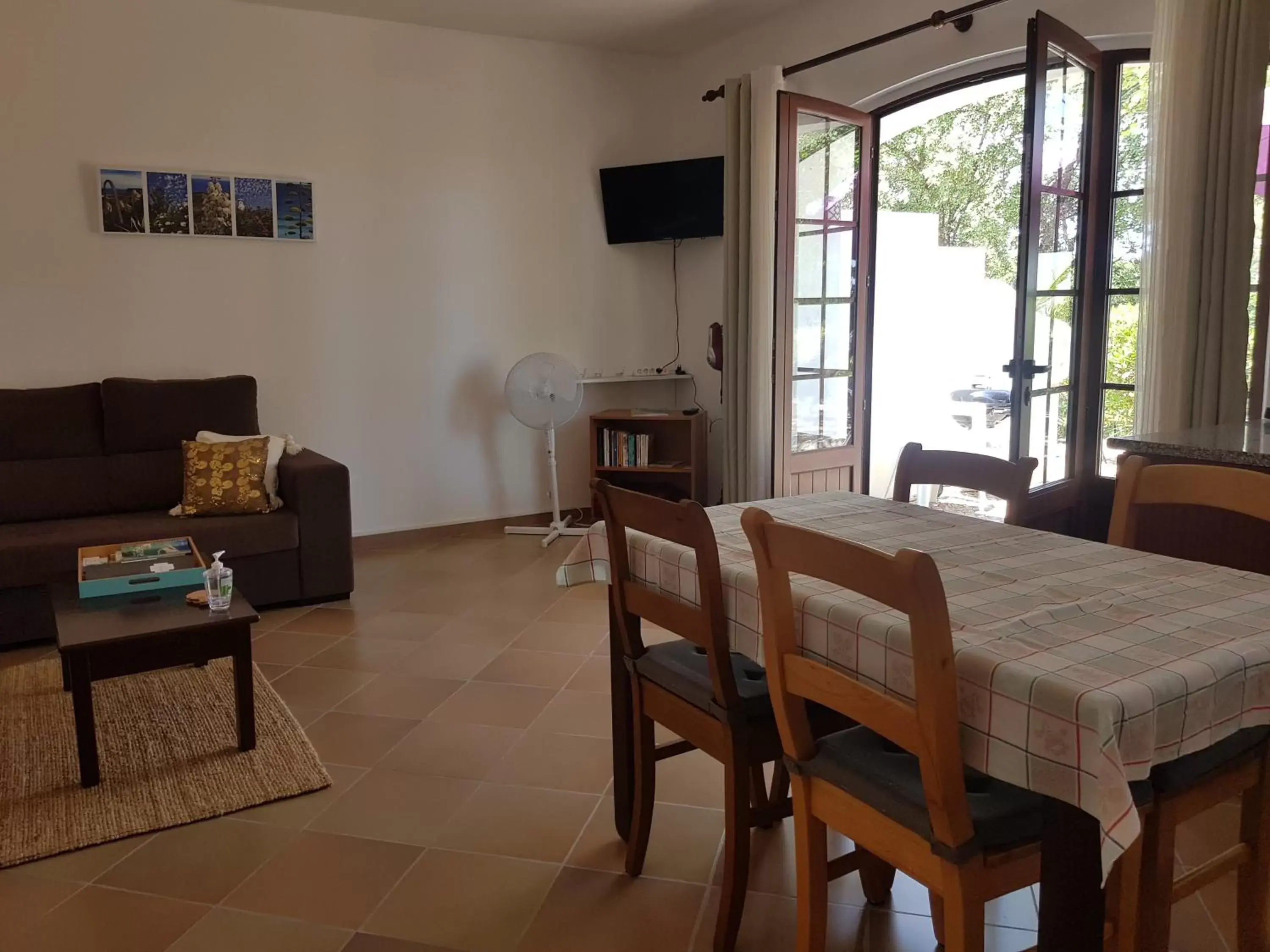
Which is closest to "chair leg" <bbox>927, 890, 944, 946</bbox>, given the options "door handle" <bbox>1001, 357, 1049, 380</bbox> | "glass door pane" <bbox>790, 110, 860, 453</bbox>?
"door handle" <bbox>1001, 357, 1049, 380</bbox>

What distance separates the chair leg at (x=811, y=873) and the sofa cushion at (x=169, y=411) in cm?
350

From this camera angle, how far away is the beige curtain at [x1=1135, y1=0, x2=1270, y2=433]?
9.39 feet

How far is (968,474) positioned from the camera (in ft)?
7.55

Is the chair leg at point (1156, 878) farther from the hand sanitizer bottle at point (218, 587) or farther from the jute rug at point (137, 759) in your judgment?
the hand sanitizer bottle at point (218, 587)

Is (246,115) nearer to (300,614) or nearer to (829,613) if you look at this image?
(300,614)

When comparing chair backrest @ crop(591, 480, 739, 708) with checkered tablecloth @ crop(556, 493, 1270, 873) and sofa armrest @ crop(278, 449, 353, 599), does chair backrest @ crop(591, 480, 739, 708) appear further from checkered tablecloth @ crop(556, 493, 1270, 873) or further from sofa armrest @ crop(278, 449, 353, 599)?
sofa armrest @ crop(278, 449, 353, 599)

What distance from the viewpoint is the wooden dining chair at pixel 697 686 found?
1.74 meters

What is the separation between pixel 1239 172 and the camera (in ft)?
9.49

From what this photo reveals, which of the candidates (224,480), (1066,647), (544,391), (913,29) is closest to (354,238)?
(544,391)

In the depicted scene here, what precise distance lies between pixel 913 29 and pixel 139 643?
11.9ft

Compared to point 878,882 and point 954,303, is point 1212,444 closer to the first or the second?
point 878,882

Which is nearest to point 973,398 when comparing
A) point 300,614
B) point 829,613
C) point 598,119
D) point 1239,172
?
point 598,119

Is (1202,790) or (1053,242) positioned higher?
(1053,242)

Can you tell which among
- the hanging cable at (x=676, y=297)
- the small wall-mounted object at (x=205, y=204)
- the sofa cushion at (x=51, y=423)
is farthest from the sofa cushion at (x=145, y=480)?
the hanging cable at (x=676, y=297)
